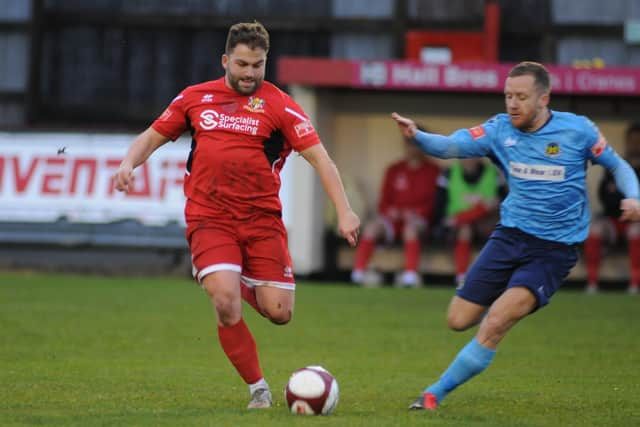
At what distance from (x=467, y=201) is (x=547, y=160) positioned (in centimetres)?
945

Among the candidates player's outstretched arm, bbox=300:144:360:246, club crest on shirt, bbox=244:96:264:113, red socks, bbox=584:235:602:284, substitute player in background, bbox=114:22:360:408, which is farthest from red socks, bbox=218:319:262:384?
red socks, bbox=584:235:602:284

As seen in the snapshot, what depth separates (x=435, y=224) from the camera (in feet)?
57.0

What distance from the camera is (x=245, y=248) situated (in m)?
7.59

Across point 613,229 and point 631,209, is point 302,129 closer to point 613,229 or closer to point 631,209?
point 631,209

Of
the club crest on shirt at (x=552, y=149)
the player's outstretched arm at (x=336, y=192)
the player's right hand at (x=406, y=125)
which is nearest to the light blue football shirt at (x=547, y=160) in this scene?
the club crest on shirt at (x=552, y=149)

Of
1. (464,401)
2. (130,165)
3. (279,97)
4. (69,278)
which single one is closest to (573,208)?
(464,401)

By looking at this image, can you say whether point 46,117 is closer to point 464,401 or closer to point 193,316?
point 193,316

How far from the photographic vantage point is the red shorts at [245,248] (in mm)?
7375

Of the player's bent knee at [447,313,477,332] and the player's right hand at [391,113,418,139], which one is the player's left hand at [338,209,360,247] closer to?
the player's right hand at [391,113,418,139]

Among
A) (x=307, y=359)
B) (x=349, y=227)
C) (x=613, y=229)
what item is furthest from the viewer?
(x=613, y=229)

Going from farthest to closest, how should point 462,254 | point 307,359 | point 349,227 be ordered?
1. point 462,254
2. point 307,359
3. point 349,227

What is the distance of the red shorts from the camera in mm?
7375

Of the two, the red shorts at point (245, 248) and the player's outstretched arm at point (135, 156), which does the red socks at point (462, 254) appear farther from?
the player's outstretched arm at point (135, 156)

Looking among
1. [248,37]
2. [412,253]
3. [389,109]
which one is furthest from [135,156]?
[389,109]
